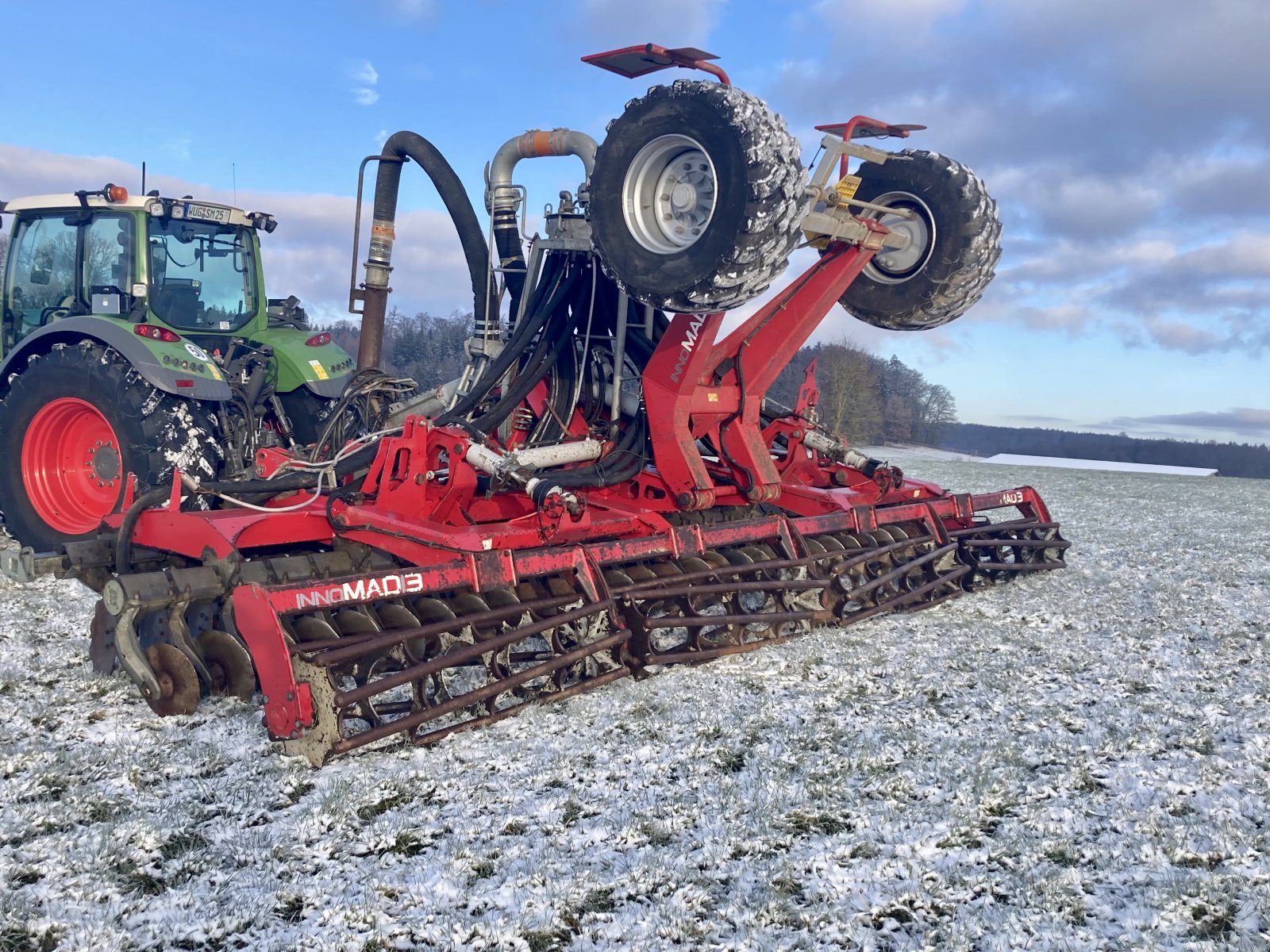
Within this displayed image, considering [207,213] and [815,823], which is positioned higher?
[207,213]

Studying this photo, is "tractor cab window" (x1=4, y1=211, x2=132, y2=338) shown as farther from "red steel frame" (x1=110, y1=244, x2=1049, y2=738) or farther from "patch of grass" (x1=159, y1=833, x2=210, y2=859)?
"patch of grass" (x1=159, y1=833, x2=210, y2=859)

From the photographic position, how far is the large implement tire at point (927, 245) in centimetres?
564

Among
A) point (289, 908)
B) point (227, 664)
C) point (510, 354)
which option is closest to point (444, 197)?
point (510, 354)

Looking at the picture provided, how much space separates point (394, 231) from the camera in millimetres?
6410

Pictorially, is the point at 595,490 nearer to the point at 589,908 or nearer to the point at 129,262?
the point at 589,908

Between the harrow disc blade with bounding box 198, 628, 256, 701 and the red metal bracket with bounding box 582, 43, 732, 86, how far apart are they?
3110mm

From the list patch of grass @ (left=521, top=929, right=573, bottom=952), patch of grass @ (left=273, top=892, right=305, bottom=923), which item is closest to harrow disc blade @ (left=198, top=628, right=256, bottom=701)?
patch of grass @ (left=273, top=892, right=305, bottom=923)

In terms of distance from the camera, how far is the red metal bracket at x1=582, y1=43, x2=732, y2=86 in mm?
4539

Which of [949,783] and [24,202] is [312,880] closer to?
[949,783]

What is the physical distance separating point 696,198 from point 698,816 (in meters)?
2.79

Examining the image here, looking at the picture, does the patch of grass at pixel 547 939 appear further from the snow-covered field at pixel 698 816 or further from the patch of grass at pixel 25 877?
the patch of grass at pixel 25 877

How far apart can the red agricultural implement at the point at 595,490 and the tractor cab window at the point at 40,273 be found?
2.12 m

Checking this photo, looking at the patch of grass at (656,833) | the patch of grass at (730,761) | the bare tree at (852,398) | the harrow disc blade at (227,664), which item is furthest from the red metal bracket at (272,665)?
the bare tree at (852,398)

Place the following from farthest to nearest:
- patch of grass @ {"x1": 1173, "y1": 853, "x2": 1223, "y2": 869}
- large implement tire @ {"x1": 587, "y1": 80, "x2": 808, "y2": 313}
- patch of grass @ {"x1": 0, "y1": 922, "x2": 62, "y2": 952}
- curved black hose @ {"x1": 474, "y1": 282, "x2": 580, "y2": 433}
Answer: curved black hose @ {"x1": 474, "y1": 282, "x2": 580, "y2": 433}
large implement tire @ {"x1": 587, "y1": 80, "x2": 808, "y2": 313}
patch of grass @ {"x1": 1173, "y1": 853, "x2": 1223, "y2": 869}
patch of grass @ {"x1": 0, "y1": 922, "x2": 62, "y2": 952}
